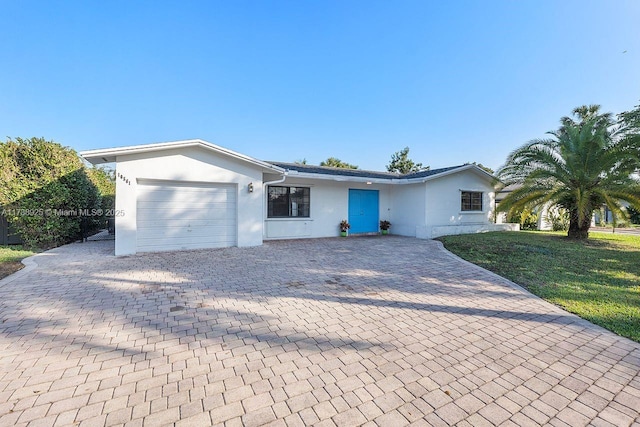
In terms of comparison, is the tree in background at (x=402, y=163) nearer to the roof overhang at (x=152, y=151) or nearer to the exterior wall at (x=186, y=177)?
the exterior wall at (x=186, y=177)

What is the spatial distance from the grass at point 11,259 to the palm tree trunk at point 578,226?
705 inches

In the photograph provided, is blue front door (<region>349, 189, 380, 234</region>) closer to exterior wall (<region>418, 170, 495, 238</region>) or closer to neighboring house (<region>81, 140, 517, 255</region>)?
neighboring house (<region>81, 140, 517, 255</region>)

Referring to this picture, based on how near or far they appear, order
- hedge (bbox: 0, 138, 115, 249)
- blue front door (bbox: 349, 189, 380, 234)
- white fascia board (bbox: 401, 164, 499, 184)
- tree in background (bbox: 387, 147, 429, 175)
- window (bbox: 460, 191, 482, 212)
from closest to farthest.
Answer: hedge (bbox: 0, 138, 115, 249), white fascia board (bbox: 401, 164, 499, 184), blue front door (bbox: 349, 189, 380, 234), window (bbox: 460, 191, 482, 212), tree in background (bbox: 387, 147, 429, 175)

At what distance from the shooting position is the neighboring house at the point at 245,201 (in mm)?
8172

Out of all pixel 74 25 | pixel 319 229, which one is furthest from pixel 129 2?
pixel 319 229

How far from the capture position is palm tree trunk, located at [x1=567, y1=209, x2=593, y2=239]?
34.9ft

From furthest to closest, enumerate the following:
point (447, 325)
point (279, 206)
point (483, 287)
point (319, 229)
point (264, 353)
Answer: point (319, 229)
point (279, 206)
point (483, 287)
point (447, 325)
point (264, 353)

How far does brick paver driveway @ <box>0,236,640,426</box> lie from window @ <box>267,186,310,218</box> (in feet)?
20.3

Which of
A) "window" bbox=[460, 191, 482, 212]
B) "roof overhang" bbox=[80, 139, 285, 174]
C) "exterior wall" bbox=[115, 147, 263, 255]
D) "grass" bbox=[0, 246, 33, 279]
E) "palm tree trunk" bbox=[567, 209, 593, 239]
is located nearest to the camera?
"grass" bbox=[0, 246, 33, 279]

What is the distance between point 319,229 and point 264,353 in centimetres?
961

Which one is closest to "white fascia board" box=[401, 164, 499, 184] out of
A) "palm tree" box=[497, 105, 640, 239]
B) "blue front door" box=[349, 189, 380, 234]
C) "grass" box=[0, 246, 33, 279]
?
"palm tree" box=[497, 105, 640, 239]

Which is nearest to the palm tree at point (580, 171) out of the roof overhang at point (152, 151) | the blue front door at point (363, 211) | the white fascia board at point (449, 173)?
the white fascia board at point (449, 173)

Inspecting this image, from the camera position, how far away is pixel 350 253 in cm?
872

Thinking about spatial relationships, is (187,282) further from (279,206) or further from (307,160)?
(307,160)
